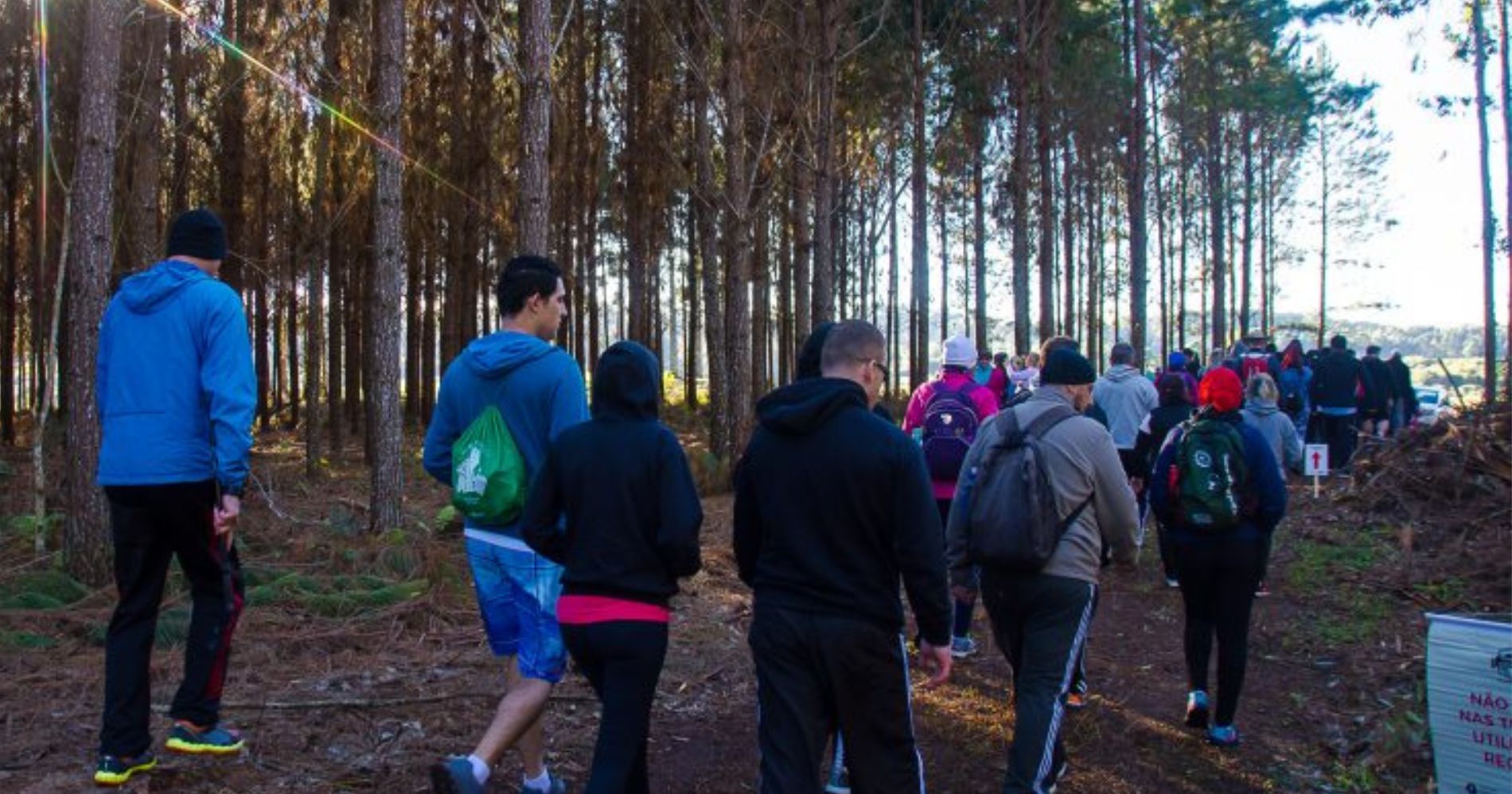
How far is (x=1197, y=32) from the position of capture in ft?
100

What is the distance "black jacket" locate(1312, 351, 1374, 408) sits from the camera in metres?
17.6

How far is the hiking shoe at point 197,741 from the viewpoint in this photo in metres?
4.66

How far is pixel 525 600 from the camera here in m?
4.21

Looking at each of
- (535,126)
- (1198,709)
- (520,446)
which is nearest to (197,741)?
(520,446)

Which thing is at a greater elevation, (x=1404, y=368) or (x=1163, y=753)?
(x=1404, y=368)

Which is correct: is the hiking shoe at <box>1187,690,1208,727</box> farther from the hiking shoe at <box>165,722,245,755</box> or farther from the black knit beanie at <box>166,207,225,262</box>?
the black knit beanie at <box>166,207,225,262</box>

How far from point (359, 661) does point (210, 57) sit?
1300cm

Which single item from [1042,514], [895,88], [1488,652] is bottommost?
[1488,652]

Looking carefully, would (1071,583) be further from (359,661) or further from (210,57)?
(210,57)

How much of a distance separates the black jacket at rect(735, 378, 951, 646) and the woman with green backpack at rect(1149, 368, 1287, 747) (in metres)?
2.81

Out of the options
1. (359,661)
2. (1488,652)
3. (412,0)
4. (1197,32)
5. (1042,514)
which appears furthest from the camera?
(1197,32)

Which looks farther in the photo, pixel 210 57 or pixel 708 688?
pixel 210 57

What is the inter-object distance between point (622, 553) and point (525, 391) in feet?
2.83

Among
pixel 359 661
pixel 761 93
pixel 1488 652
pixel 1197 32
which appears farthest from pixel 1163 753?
pixel 1197 32
